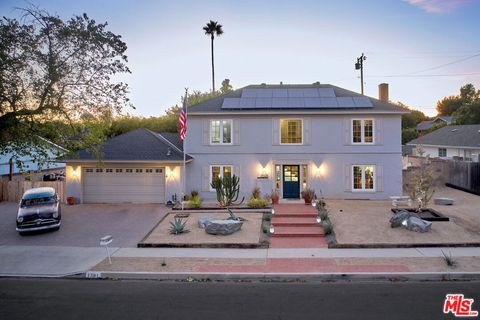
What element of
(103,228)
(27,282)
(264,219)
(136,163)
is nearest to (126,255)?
(27,282)

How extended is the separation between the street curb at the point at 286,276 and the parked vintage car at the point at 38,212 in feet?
19.8

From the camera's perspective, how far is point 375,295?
915 cm

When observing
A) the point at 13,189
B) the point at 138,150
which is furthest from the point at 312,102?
the point at 13,189

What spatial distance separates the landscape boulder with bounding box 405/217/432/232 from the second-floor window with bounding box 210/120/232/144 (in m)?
11.2

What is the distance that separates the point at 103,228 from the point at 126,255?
432 centimetres

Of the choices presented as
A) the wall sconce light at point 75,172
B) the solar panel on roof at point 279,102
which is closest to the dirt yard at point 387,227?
the solar panel on roof at point 279,102

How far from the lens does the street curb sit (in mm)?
10413

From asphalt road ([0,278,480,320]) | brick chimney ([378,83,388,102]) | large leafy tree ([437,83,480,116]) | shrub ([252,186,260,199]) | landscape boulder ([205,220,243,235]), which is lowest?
asphalt road ([0,278,480,320])

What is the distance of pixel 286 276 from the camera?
10.7 m

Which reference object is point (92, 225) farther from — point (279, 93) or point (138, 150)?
point (279, 93)

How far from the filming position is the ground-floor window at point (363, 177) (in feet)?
72.9

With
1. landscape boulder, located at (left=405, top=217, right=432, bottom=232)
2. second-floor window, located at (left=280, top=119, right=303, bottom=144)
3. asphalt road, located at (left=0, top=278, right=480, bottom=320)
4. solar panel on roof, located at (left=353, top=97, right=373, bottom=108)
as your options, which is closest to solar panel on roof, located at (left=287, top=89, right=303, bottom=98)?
second-floor window, located at (left=280, top=119, right=303, bottom=144)

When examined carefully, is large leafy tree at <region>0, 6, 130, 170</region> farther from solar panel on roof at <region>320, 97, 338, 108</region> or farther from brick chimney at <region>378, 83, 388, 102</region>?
brick chimney at <region>378, 83, 388, 102</region>

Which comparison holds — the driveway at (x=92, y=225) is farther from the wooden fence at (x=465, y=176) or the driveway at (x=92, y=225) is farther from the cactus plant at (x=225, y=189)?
the wooden fence at (x=465, y=176)
